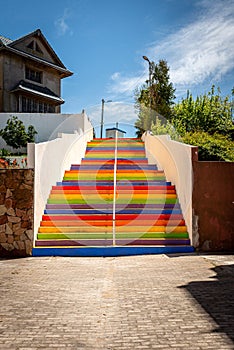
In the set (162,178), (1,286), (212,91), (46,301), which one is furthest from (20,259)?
(212,91)

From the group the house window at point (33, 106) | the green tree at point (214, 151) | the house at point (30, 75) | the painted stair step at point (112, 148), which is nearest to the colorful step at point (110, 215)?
the green tree at point (214, 151)

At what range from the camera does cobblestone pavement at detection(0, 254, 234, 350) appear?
341cm

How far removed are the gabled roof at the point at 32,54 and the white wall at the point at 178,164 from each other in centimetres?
1571

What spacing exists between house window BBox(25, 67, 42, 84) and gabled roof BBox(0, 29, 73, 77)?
1.03m

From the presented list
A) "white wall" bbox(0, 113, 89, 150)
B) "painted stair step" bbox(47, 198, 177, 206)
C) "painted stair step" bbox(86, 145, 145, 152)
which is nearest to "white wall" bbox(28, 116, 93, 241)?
"painted stair step" bbox(47, 198, 177, 206)

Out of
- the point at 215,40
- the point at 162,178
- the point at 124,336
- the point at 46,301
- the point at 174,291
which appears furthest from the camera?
the point at 215,40

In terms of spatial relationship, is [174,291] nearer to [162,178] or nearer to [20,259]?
[20,259]

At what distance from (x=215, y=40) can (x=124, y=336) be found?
12.4m

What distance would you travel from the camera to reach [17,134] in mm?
16250

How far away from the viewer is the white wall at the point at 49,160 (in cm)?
805

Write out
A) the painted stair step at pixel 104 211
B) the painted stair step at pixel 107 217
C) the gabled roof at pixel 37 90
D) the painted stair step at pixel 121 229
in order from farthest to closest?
1. the gabled roof at pixel 37 90
2. the painted stair step at pixel 104 211
3. the painted stair step at pixel 107 217
4. the painted stair step at pixel 121 229

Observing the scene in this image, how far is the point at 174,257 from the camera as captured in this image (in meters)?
7.38

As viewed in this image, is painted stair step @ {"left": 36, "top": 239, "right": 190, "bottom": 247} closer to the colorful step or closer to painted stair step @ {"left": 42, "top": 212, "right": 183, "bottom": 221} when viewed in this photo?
the colorful step

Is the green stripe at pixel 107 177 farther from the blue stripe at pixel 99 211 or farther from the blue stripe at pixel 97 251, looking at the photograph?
the blue stripe at pixel 97 251
